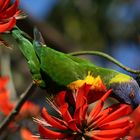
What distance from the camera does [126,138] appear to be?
147 centimetres

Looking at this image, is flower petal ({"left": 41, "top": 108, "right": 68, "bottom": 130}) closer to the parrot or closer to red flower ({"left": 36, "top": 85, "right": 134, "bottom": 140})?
red flower ({"left": 36, "top": 85, "right": 134, "bottom": 140})

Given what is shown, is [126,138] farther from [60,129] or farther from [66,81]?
[66,81]

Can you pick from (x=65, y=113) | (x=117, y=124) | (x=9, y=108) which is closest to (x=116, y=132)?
(x=117, y=124)

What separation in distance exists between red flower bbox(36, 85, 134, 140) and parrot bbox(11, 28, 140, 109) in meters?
0.15

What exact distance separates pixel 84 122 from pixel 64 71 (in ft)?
0.87

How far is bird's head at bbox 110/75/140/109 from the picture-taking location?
160 centimetres

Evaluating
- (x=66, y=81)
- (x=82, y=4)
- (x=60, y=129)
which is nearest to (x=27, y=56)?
(x=66, y=81)

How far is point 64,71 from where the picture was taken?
66.4 inches

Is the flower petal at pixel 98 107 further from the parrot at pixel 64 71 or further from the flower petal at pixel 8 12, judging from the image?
the flower petal at pixel 8 12

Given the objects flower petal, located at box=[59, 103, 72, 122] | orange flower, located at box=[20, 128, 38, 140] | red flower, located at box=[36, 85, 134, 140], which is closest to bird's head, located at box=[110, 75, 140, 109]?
red flower, located at box=[36, 85, 134, 140]

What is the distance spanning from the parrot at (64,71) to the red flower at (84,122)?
15 cm

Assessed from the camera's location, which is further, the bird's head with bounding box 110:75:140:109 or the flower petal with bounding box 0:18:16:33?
the bird's head with bounding box 110:75:140:109

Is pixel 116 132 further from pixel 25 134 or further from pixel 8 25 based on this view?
pixel 25 134

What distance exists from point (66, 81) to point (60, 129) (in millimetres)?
254
